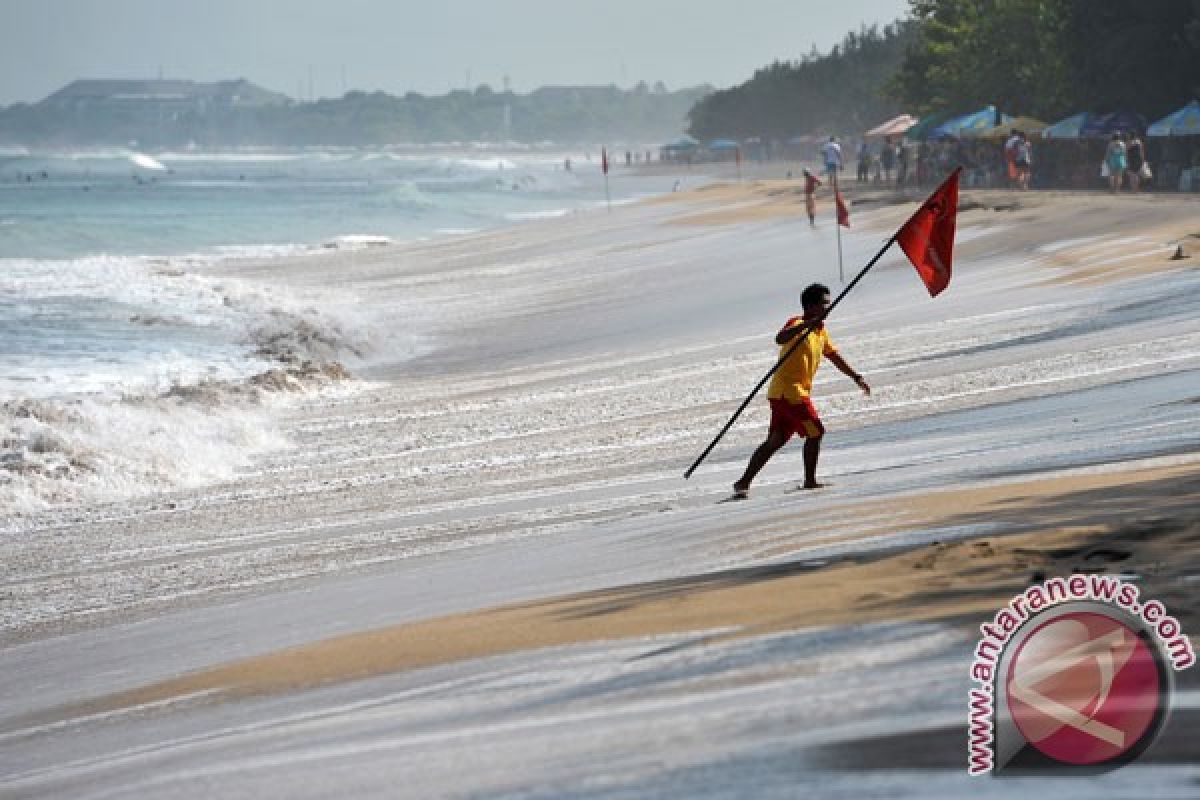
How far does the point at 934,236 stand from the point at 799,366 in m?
1.28

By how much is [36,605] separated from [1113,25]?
45.7 m

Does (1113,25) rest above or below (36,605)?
above

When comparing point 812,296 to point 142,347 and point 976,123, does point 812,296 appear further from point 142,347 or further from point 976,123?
point 976,123

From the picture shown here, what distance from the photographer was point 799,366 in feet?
42.3

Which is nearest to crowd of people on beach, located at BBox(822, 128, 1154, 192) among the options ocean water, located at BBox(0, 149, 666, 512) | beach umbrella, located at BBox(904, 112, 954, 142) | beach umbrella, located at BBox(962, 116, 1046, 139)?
beach umbrella, located at BBox(962, 116, 1046, 139)

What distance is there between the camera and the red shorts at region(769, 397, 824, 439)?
12906 millimetres

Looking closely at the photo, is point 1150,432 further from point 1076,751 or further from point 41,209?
point 41,209

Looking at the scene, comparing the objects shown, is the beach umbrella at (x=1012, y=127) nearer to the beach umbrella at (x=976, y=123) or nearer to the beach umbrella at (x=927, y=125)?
the beach umbrella at (x=976, y=123)

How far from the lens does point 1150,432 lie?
12.9m

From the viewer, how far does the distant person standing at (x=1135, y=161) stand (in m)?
45.5

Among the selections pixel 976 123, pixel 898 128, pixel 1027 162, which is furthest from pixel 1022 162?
pixel 898 128

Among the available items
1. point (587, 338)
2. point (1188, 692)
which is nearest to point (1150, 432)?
point (1188, 692)

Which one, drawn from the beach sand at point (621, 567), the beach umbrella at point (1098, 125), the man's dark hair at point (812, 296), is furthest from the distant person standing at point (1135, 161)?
the man's dark hair at point (812, 296)

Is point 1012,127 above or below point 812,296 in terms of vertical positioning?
below
